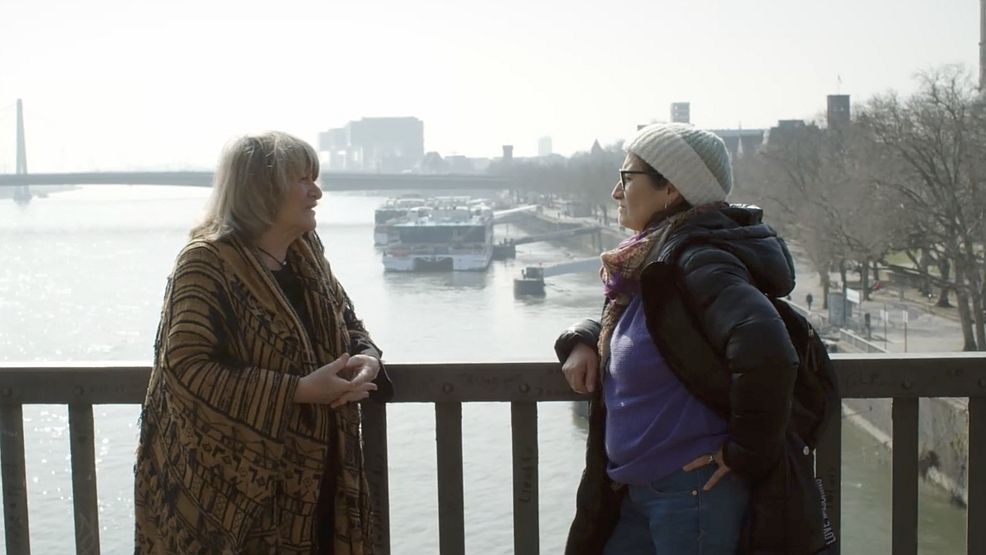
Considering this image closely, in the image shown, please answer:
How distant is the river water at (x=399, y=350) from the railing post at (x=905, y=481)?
0.64m

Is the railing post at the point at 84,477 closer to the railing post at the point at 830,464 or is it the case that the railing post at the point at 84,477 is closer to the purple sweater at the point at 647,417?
the purple sweater at the point at 647,417

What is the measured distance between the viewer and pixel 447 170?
105062 mm

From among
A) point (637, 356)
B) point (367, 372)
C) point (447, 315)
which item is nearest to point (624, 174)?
point (637, 356)

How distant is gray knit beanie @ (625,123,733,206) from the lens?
181 centimetres

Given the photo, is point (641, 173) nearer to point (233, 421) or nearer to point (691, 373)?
point (691, 373)

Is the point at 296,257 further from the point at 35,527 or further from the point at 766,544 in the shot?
the point at 35,527

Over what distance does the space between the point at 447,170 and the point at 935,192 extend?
84956 mm

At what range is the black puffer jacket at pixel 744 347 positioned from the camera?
5.39ft

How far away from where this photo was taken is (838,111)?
41062 mm

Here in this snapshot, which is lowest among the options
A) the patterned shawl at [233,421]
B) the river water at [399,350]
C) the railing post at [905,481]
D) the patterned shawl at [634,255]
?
the river water at [399,350]

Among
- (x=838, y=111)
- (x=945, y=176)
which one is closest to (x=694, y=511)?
(x=945, y=176)

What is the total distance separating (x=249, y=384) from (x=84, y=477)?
0.62 metres

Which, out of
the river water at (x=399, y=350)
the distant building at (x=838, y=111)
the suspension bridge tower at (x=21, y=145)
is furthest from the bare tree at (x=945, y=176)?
the suspension bridge tower at (x=21, y=145)

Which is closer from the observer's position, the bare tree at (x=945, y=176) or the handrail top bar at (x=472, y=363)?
the handrail top bar at (x=472, y=363)
